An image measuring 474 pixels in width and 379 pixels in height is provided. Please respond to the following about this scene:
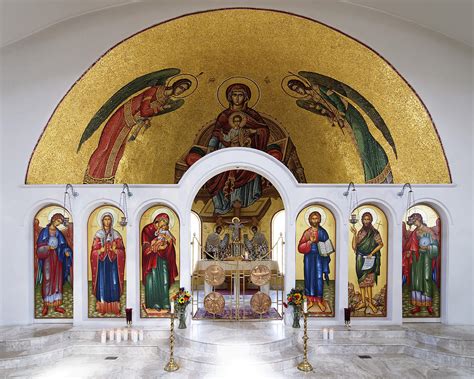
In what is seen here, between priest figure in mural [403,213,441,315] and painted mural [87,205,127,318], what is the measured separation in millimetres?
8537

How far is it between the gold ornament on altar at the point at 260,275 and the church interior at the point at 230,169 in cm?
3

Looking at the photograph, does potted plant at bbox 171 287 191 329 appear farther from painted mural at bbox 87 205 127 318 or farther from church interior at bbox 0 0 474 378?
painted mural at bbox 87 205 127 318

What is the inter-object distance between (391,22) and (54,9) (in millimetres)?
8916

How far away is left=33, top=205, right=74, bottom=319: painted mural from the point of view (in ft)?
35.9

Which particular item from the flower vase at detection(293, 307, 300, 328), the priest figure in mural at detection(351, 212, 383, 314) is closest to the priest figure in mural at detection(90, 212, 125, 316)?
the flower vase at detection(293, 307, 300, 328)

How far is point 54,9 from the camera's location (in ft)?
30.9

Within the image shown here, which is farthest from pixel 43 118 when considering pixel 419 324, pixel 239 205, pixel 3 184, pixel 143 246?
pixel 419 324

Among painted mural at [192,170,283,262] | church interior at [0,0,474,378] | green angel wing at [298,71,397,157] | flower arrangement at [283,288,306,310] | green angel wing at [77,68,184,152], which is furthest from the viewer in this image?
painted mural at [192,170,283,262]

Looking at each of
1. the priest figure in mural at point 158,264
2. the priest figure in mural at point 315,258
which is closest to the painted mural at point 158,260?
the priest figure in mural at point 158,264

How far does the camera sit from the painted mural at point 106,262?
36.0 feet

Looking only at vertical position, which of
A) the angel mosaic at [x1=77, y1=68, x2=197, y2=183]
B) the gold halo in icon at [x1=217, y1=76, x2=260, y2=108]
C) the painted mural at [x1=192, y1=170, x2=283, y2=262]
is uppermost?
the gold halo in icon at [x1=217, y1=76, x2=260, y2=108]

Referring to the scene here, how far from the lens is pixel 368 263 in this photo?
36.3 feet

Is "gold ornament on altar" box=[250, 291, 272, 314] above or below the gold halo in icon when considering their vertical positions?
below

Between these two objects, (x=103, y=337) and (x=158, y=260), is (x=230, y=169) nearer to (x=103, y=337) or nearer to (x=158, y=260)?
(x=158, y=260)
